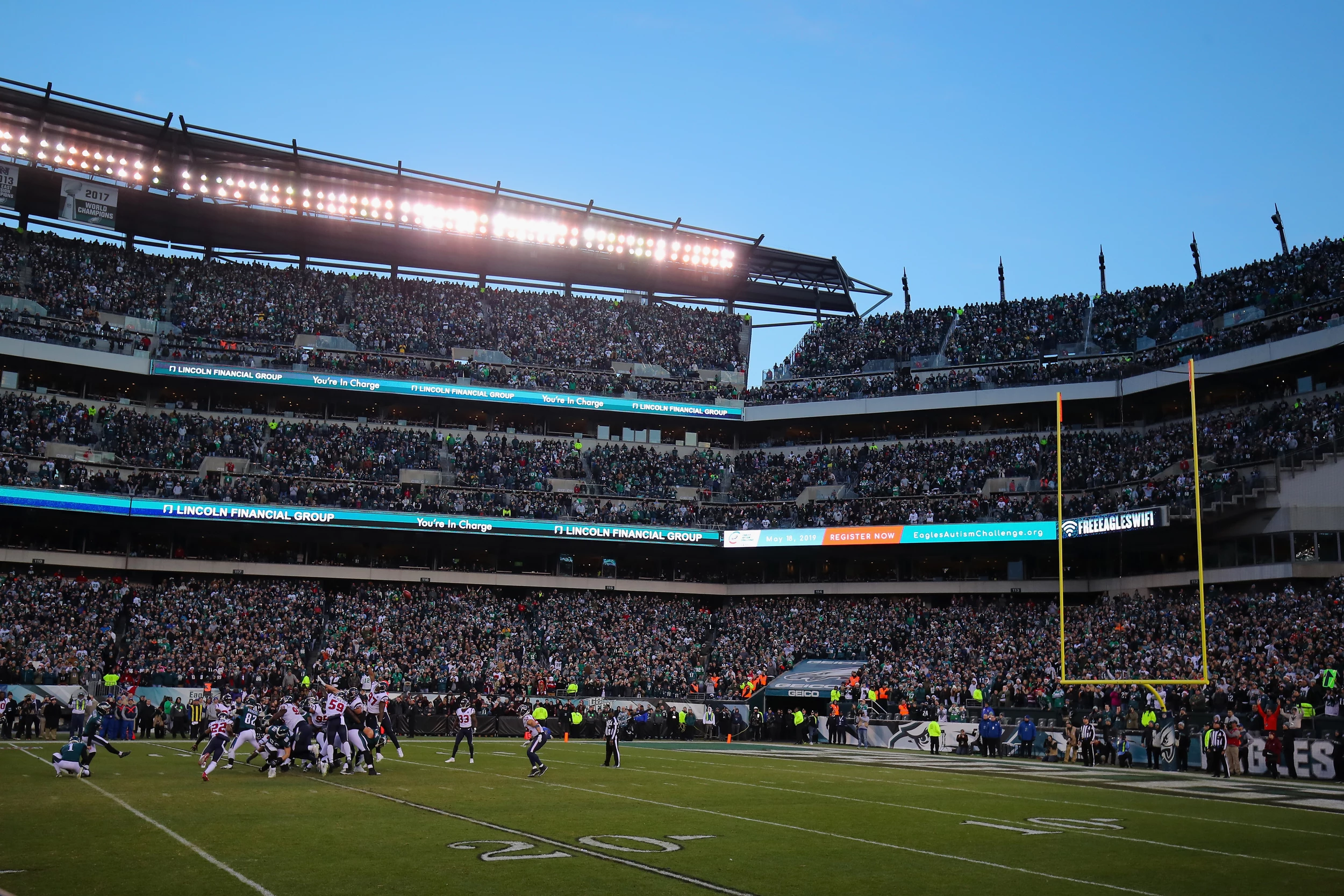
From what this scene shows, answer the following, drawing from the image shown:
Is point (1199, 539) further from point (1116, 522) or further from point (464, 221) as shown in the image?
point (464, 221)

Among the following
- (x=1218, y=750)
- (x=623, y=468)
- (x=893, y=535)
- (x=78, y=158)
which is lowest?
(x=1218, y=750)

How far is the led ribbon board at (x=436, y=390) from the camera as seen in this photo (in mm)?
54219

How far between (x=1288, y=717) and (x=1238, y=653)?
8.61 metres

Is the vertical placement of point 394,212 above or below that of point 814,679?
above

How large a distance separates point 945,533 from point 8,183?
4690 cm

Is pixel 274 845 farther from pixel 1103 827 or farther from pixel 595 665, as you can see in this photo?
pixel 595 665

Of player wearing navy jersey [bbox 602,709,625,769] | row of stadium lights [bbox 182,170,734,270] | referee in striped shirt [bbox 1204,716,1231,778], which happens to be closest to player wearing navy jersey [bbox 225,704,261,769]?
player wearing navy jersey [bbox 602,709,625,769]

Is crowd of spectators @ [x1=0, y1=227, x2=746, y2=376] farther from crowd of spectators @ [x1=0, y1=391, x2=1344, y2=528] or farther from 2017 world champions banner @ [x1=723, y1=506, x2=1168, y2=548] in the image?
2017 world champions banner @ [x1=723, y1=506, x2=1168, y2=548]

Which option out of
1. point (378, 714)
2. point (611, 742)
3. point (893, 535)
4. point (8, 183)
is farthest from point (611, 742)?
point (8, 183)

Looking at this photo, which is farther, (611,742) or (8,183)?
(8,183)

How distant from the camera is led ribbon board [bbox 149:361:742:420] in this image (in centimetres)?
5422

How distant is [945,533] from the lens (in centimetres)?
5250

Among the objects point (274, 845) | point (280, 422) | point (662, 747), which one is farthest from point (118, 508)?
point (274, 845)

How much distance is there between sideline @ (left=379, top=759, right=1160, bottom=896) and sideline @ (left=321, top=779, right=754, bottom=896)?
41.9 inches
